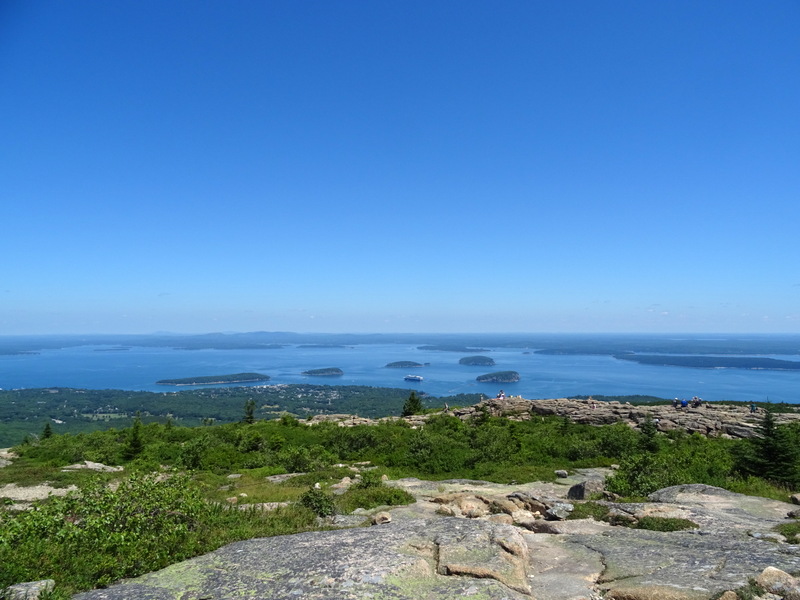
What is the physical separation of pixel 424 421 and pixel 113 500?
2722 cm

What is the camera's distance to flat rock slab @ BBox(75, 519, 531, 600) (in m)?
5.93

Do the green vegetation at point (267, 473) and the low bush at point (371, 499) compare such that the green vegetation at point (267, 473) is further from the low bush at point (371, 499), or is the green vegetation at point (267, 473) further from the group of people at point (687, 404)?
the group of people at point (687, 404)

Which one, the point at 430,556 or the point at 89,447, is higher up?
the point at 430,556

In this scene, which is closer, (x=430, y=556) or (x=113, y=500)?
(x=430, y=556)

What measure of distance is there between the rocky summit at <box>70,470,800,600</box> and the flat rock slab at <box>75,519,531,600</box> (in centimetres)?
2

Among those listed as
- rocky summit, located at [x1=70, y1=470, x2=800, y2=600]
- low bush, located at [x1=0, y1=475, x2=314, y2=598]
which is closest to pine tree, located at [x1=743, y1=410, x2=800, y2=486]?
rocky summit, located at [x1=70, y1=470, x2=800, y2=600]

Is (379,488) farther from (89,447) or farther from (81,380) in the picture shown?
(81,380)

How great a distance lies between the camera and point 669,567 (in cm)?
656

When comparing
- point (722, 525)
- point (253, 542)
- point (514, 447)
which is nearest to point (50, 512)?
point (253, 542)

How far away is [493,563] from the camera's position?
22.2 feet

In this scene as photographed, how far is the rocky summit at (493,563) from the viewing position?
5.88 meters

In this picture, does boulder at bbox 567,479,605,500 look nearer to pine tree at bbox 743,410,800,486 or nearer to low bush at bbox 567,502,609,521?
low bush at bbox 567,502,609,521

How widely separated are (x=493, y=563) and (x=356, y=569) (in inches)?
85.0

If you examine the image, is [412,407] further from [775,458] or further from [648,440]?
[775,458]
